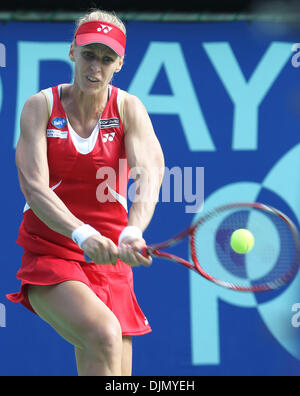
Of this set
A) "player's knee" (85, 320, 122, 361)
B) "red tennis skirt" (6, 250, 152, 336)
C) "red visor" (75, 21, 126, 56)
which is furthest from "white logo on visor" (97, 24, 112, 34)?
"player's knee" (85, 320, 122, 361)

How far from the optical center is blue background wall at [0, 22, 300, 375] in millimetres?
4629

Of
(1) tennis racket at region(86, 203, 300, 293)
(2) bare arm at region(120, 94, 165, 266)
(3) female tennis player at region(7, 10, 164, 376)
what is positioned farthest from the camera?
(1) tennis racket at region(86, 203, 300, 293)

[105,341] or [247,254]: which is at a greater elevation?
[247,254]

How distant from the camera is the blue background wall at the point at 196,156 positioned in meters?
4.63

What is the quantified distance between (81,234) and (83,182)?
1.25 feet

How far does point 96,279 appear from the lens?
11.1ft

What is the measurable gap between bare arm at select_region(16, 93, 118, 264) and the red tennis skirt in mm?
182

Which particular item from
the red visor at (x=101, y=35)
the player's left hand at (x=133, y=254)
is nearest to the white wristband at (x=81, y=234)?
the player's left hand at (x=133, y=254)

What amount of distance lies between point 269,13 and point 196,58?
0.54 metres

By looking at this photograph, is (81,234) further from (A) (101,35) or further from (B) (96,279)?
(A) (101,35)

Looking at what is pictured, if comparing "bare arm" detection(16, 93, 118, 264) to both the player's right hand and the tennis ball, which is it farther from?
the tennis ball

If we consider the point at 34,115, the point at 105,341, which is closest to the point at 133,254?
the point at 105,341
